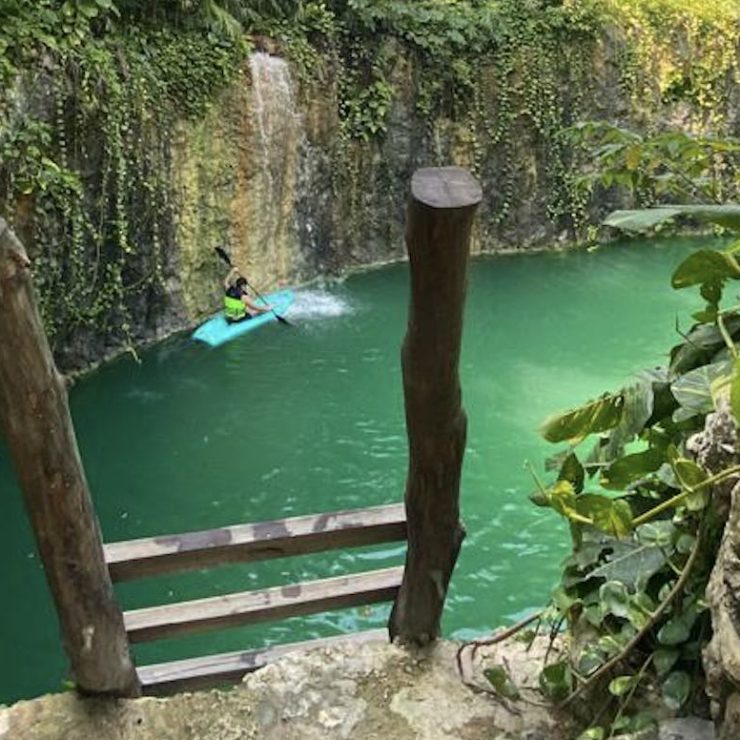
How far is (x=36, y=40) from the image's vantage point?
614 cm

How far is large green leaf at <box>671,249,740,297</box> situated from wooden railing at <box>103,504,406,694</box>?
41.5 inches

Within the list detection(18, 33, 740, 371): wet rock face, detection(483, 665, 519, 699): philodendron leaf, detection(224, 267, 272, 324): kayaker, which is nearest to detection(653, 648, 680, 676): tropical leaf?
detection(483, 665, 519, 699): philodendron leaf

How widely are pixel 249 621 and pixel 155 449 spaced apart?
3726 mm

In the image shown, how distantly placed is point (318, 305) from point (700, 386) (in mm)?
7647

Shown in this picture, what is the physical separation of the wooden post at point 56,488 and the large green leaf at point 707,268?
1424 mm

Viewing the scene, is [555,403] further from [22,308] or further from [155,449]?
[22,308]

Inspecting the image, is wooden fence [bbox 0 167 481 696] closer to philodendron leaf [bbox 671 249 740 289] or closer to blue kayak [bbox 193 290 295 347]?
philodendron leaf [bbox 671 249 740 289]

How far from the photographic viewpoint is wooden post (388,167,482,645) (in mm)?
1849

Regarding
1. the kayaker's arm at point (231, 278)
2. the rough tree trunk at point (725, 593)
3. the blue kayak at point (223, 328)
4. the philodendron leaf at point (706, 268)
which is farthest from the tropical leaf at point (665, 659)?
the kayaker's arm at point (231, 278)

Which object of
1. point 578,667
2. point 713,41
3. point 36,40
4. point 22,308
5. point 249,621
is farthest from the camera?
point 713,41

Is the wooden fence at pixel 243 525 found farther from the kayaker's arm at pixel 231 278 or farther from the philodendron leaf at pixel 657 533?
the kayaker's arm at pixel 231 278

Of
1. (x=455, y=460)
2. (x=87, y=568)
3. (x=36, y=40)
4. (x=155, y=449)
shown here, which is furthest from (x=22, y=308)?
(x=36, y=40)

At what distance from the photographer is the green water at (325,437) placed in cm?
454

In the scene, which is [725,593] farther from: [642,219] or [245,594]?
[245,594]
